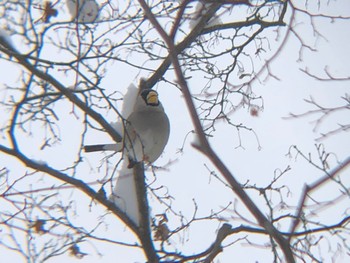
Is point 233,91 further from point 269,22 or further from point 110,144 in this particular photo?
point 110,144

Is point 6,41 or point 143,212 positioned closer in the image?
point 6,41

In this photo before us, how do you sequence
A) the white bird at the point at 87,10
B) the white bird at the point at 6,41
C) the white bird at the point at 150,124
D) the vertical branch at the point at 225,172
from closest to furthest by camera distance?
the vertical branch at the point at 225,172, the white bird at the point at 6,41, the white bird at the point at 87,10, the white bird at the point at 150,124

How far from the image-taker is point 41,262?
4.66 meters

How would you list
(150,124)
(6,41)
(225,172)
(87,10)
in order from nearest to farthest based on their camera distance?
(225,172) → (6,41) → (87,10) → (150,124)

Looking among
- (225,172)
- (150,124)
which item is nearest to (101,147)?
(150,124)

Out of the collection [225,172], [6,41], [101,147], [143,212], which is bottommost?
[225,172]

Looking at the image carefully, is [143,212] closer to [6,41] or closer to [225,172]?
[6,41]

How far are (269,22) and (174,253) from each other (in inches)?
80.4

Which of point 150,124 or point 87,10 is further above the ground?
point 87,10

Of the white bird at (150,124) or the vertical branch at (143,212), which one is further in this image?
the white bird at (150,124)

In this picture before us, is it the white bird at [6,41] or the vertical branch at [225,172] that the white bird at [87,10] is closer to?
the white bird at [6,41]

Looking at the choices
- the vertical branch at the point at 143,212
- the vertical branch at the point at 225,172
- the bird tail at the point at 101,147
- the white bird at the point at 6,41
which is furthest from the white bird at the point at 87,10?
the vertical branch at the point at 225,172

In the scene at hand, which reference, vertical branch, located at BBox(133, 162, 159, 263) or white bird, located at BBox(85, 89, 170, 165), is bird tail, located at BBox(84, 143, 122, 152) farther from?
vertical branch, located at BBox(133, 162, 159, 263)

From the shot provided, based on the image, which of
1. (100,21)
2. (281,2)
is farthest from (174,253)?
(281,2)
